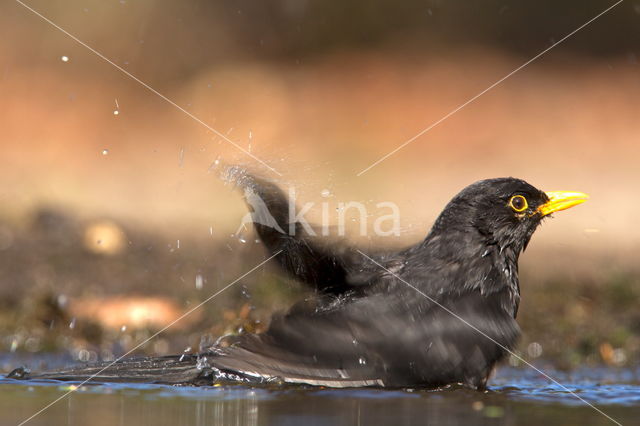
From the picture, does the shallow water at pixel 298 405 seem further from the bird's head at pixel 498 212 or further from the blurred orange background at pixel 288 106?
the blurred orange background at pixel 288 106

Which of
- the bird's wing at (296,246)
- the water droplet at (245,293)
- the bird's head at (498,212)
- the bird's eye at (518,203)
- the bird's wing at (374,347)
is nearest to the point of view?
the bird's wing at (374,347)

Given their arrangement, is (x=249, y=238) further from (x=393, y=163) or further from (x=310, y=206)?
(x=393, y=163)

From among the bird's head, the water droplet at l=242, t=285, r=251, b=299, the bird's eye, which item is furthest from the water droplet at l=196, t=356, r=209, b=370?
the water droplet at l=242, t=285, r=251, b=299

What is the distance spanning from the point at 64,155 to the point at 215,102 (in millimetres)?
2530

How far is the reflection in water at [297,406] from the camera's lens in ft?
15.4

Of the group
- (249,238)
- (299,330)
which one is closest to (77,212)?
(249,238)

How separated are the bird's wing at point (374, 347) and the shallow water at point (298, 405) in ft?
0.40

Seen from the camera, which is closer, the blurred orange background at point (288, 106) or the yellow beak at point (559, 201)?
the yellow beak at point (559, 201)

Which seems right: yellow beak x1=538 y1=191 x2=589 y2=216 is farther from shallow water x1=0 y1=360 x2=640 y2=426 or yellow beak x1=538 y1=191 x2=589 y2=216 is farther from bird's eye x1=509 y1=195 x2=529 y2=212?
shallow water x1=0 y1=360 x2=640 y2=426

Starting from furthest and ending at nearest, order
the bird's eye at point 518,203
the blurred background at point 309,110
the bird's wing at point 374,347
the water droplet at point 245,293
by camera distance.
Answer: the blurred background at point 309,110
the water droplet at point 245,293
the bird's eye at point 518,203
the bird's wing at point 374,347

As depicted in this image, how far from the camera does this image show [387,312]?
569 centimetres

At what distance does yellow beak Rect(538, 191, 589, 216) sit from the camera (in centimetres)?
661

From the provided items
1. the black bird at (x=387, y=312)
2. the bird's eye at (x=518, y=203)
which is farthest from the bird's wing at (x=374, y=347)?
the bird's eye at (x=518, y=203)

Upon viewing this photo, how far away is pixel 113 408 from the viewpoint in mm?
4980
